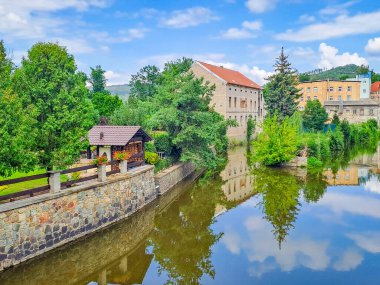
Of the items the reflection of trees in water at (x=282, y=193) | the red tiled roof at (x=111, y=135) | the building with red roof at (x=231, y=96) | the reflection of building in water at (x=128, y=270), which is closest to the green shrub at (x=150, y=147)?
the red tiled roof at (x=111, y=135)

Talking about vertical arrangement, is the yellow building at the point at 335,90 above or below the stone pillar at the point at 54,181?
above

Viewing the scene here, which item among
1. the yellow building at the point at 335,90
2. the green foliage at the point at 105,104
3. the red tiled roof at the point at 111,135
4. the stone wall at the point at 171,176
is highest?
the yellow building at the point at 335,90

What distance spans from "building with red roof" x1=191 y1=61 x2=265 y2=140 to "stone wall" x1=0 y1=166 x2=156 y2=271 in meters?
25.5

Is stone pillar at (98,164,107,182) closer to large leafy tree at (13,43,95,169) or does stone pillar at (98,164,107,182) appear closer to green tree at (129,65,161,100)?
large leafy tree at (13,43,95,169)

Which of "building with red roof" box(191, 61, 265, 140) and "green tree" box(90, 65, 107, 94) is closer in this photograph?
"building with red roof" box(191, 61, 265, 140)

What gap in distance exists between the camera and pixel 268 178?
82.4 ft

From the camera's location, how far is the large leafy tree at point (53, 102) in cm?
1409

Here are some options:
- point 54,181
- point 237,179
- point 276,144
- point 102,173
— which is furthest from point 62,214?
point 276,144

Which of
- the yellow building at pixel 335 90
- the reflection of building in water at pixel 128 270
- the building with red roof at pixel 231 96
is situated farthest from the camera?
the yellow building at pixel 335 90

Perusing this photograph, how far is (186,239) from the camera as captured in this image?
13945 millimetres

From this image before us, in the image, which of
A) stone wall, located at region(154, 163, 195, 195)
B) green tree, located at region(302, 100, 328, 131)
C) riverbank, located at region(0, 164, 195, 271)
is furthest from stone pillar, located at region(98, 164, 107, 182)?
green tree, located at region(302, 100, 328, 131)

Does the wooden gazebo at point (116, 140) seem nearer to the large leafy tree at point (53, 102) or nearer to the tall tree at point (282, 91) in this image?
the large leafy tree at point (53, 102)

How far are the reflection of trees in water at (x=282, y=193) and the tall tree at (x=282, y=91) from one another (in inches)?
900

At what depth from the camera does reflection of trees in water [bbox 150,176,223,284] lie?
37.2ft
